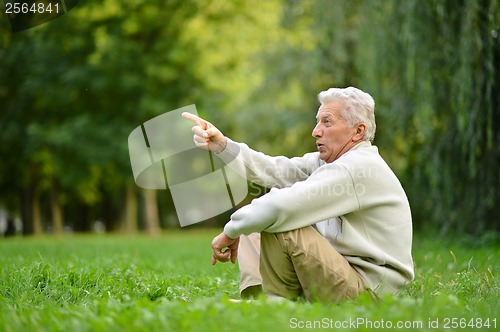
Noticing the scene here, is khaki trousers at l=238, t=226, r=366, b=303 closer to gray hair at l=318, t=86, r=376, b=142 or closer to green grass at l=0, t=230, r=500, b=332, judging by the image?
green grass at l=0, t=230, r=500, b=332

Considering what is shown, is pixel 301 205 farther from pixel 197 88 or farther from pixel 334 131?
pixel 197 88

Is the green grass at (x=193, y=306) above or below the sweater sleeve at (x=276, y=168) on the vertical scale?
below

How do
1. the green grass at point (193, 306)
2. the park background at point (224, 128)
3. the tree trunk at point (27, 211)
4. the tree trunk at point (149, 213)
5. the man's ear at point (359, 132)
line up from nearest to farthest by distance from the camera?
1. the green grass at point (193, 306)
2. the park background at point (224, 128)
3. the man's ear at point (359, 132)
4. the tree trunk at point (149, 213)
5. the tree trunk at point (27, 211)

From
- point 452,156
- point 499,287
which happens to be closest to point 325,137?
point 499,287

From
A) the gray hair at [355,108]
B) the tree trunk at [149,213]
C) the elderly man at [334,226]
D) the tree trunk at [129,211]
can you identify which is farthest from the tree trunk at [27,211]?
the gray hair at [355,108]

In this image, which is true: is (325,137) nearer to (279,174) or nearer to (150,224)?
(279,174)

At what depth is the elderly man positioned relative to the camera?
3248mm

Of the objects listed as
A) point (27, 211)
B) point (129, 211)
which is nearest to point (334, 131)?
point (129, 211)

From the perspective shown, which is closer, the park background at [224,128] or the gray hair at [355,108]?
the park background at [224,128]

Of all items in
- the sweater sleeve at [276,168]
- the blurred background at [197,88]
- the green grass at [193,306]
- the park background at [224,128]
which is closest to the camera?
the green grass at [193,306]

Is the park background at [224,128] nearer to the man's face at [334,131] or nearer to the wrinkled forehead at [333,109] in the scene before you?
the man's face at [334,131]

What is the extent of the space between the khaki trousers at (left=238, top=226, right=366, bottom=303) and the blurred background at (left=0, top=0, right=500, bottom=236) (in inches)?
236

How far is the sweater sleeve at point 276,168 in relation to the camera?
4105 mm

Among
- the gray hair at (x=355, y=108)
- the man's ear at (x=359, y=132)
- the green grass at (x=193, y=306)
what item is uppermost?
the gray hair at (x=355, y=108)
